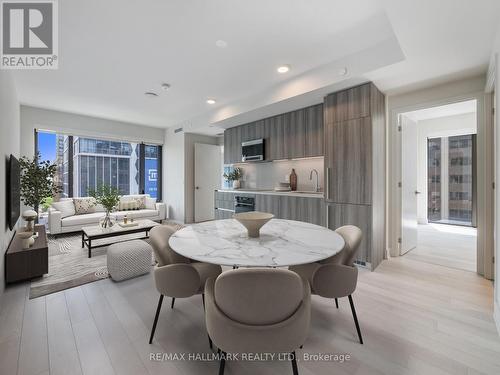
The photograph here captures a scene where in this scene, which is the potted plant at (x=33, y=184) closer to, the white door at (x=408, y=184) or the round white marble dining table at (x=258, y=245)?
the round white marble dining table at (x=258, y=245)

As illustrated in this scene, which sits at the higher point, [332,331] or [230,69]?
[230,69]

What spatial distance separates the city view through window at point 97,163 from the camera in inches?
203

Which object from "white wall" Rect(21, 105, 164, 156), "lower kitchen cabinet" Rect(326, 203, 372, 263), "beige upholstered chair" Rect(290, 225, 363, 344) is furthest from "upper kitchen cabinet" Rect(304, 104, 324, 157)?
"white wall" Rect(21, 105, 164, 156)

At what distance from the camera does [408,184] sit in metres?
3.55

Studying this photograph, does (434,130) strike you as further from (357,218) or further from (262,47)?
(262,47)

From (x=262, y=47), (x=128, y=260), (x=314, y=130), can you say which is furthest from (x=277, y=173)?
(x=128, y=260)

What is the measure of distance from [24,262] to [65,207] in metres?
2.54

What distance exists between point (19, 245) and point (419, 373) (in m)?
4.01

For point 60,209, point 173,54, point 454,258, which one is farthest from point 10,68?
point 454,258

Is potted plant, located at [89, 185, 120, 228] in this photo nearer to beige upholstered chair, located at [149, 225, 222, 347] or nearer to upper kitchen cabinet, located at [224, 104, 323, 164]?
upper kitchen cabinet, located at [224, 104, 323, 164]

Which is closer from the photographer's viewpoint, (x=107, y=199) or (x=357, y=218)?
(x=357, y=218)

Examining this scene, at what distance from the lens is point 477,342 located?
5.37 ft

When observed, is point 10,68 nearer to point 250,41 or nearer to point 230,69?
point 230,69

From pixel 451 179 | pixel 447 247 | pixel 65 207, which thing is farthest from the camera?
pixel 451 179
